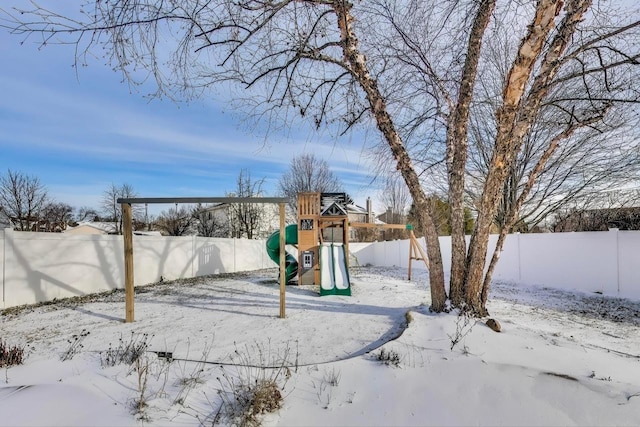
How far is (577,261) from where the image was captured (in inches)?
344

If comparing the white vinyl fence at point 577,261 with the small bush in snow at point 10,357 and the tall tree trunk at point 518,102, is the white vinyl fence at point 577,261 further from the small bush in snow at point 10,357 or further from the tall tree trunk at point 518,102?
the small bush in snow at point 10,357

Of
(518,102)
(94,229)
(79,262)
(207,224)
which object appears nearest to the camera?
(518,102)

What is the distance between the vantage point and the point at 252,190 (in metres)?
25.5

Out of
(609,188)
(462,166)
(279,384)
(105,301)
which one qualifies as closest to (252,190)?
(105,301)

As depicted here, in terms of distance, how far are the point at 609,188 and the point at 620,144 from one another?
1.71m

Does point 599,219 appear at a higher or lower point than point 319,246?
higher

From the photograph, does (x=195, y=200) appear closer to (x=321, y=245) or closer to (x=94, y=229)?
(x=321, y=245)

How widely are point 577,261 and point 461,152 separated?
6.12m

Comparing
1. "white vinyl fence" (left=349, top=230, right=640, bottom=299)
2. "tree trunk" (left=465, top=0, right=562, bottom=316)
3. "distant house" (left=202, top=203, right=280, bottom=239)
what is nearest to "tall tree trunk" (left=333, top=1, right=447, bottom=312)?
"tree trunk" (left=465, top=0, right=562, bottom=316)

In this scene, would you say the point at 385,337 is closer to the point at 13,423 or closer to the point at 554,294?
the point at 13,423

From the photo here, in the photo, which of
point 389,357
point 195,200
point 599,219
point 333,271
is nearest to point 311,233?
point 333,271

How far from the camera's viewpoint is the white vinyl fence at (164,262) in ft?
23.0

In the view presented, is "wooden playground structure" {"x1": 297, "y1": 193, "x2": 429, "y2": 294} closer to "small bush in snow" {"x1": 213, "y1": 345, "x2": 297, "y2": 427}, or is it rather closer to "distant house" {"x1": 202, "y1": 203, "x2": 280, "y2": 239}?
"small bush in snow" {"x1": 213, "y1": 345, "x2": 297, "y2": 427}

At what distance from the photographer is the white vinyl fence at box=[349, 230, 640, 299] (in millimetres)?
7578
